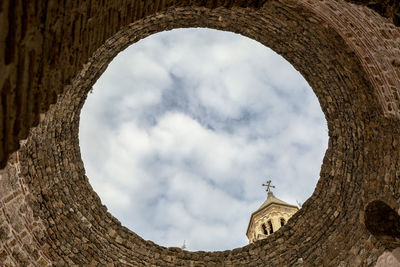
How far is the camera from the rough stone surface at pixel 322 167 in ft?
19.6

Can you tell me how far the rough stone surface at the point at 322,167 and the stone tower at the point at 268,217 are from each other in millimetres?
15219

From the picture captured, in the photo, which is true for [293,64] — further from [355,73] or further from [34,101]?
[34,101]

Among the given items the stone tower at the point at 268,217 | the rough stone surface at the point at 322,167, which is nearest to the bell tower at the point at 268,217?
the stone tower at the point at 268,217

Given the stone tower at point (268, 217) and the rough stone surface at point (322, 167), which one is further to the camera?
the stone tower at point (268, 217)

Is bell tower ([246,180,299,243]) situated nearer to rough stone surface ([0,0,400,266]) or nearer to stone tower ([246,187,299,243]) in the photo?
stone tower ([246,187,299,243])

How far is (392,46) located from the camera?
17.6ft

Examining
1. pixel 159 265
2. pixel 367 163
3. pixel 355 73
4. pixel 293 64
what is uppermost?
pixel 293 64

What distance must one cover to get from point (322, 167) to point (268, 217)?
54.2ft

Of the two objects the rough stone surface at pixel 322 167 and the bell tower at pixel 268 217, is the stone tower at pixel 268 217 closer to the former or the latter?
the bell tower at pixel 268 217

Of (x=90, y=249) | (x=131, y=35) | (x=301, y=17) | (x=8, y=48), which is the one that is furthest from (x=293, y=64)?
(x=8, y=48)

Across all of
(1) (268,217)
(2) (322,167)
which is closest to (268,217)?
(1) (268,217)

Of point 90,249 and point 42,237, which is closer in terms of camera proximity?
point 42,237

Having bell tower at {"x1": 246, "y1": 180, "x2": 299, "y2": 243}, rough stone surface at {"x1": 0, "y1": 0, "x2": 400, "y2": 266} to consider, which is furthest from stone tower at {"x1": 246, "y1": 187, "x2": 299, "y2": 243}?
rough stone surface at {"x1": 0, "y1": 0, "x2": 400, "y2": 266}

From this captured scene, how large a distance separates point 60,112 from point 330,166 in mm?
5630
